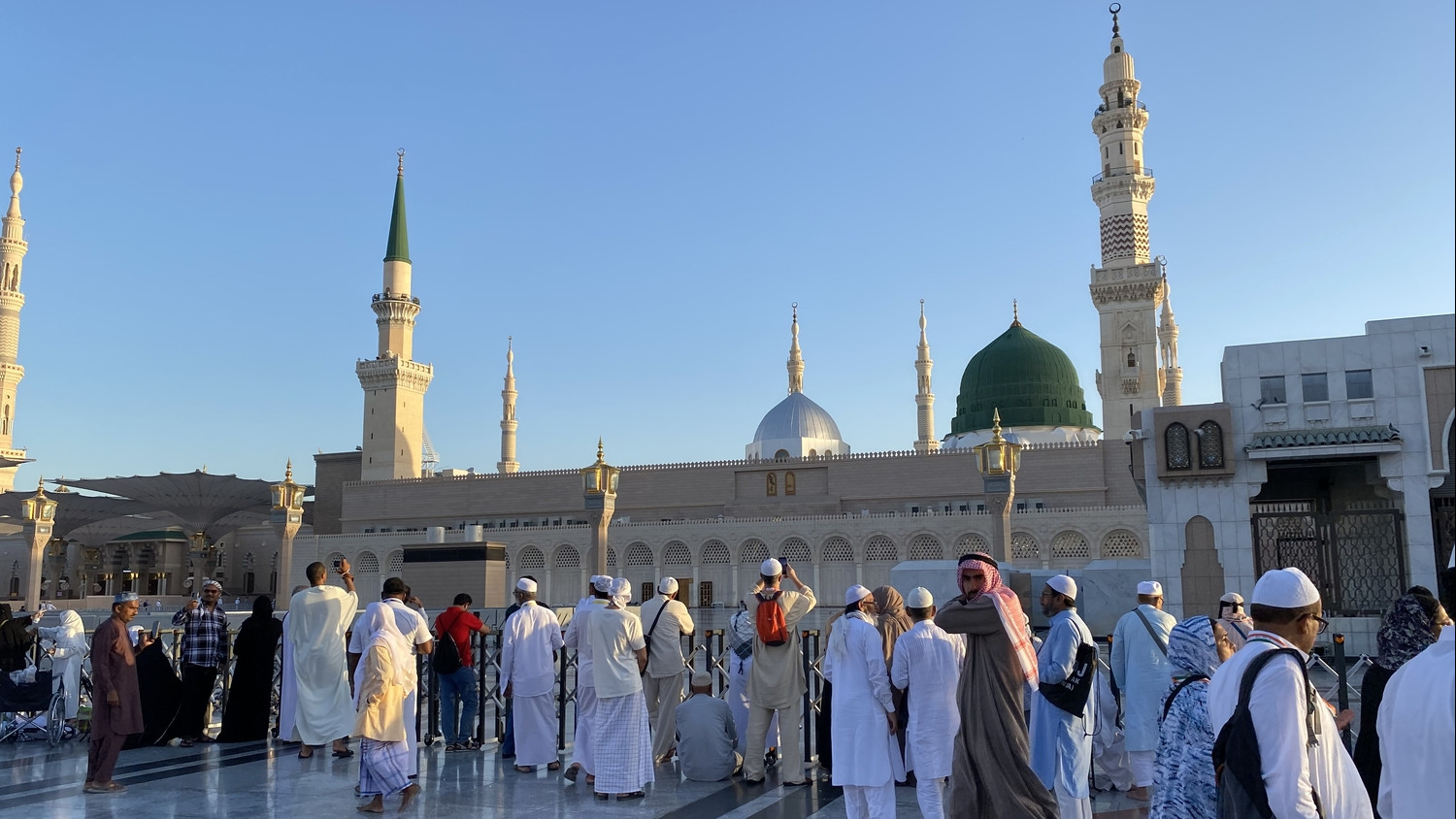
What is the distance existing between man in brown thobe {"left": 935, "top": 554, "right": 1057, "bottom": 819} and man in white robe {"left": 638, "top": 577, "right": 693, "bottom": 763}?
2297 millimetres

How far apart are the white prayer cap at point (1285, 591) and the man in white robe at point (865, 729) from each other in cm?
208

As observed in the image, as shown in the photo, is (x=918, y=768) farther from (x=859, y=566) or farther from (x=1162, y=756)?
(x=859, y=566)

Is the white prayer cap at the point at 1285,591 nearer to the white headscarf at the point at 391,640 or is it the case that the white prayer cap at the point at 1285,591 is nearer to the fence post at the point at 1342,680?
the fence post at the point at 1342,680

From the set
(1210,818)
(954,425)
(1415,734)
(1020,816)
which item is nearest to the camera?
(1415,734)

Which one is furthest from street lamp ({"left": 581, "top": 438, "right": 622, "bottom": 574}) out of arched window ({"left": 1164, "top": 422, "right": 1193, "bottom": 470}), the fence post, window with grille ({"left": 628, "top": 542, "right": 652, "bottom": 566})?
the fence post

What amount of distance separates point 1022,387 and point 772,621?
120 feet

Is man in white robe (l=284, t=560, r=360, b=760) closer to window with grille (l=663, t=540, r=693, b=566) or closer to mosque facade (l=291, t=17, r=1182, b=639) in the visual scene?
mosque facade (l=291, t=17, r=1182, b=639)

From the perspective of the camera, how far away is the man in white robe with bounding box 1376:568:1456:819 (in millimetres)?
1900

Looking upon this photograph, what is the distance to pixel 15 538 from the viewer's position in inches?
1770

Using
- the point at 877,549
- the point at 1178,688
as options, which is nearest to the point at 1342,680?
the point at 1178,688

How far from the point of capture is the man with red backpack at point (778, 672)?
18.9 feet

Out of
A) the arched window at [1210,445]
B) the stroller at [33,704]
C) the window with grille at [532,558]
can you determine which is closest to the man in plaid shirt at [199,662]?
the stroller at [33,704]

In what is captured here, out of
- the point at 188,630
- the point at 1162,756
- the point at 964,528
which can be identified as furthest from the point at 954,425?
the point at 1162,756

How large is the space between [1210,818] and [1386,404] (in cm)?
1041
